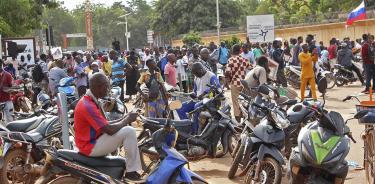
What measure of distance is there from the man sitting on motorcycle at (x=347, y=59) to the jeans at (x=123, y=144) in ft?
48.8

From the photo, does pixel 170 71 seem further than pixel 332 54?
No

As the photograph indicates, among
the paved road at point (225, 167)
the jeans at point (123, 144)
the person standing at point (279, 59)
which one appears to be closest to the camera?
the jeans at point (123, 144)

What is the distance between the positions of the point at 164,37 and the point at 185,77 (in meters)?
49.9

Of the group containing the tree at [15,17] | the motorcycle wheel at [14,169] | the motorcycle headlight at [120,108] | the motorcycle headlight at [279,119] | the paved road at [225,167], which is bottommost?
the paved road at [225,167]

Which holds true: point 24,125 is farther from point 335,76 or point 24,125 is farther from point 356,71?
point 356,71

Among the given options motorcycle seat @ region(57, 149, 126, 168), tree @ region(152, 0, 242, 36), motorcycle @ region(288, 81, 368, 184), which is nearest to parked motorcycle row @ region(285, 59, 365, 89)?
motorcycle @ region(288, 81, 368, 184)

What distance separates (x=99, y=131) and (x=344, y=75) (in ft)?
51.0

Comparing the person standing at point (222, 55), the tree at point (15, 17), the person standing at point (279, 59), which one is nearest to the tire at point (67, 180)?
the person standing at point (279, 59)

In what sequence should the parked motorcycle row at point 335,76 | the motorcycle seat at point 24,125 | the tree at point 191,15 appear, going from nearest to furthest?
the motorcycle seat at point 24,125 → the parked motorcycle row at point 335,76 → the tree at point 191,15

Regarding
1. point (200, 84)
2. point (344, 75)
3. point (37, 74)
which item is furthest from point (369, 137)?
point (344, 75)

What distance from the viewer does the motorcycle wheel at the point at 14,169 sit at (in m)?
7.44

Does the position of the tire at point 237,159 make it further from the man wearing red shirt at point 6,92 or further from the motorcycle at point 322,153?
the man wearing red shirt at point 6,92

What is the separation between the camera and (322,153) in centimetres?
572

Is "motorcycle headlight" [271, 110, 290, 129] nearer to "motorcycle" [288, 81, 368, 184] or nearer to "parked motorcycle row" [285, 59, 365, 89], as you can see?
"motorcycle" [288, 81, 368, 184]
